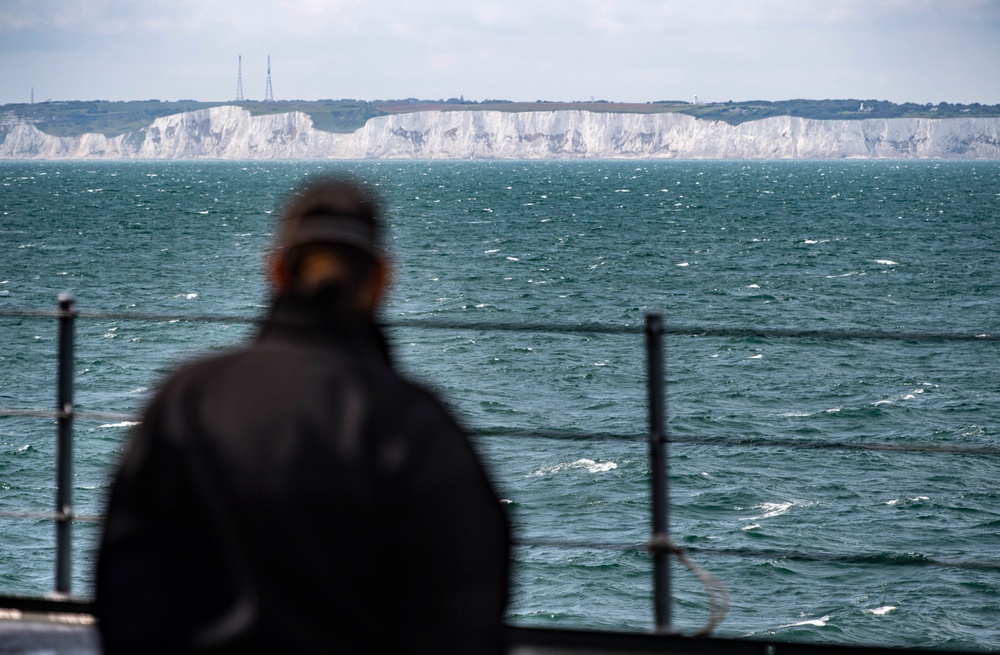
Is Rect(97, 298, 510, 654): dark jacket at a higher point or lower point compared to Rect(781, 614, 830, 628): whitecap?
higher

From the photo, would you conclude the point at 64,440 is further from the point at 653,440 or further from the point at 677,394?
the point at 677,394

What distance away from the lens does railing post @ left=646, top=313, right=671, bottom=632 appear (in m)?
3.33

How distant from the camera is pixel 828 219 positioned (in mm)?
81188

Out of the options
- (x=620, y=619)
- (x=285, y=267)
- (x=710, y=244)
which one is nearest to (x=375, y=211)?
(x=285, y=267)

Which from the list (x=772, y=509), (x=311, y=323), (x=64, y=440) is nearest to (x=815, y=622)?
(x=772, y=509)

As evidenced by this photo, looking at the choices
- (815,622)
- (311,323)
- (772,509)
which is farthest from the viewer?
(772,509)

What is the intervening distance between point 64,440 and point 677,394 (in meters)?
25.1

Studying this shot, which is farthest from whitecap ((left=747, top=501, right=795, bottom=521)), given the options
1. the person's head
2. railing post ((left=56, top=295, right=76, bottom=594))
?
the person's head

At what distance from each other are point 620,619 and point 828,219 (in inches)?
2734

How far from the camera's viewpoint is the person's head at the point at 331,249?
1566mm

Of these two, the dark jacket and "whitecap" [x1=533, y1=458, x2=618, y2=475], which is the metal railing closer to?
the dark jacket

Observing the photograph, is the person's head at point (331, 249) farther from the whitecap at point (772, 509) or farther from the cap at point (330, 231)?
the whitecap at point (772, 509)

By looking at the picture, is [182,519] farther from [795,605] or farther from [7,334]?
[7,334]

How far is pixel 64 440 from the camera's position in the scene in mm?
3629
